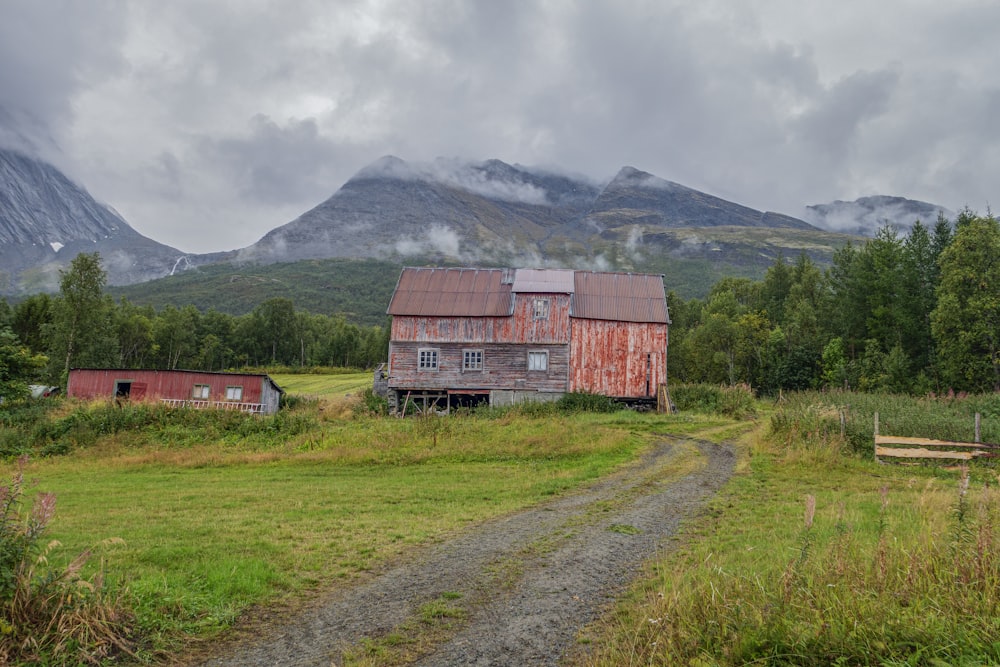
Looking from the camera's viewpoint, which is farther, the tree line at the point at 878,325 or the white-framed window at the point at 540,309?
the white-framed window at the point at 540,309

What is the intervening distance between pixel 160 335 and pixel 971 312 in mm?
96876

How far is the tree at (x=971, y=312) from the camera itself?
3506 centimetres

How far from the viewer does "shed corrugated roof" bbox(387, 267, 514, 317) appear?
129 feet

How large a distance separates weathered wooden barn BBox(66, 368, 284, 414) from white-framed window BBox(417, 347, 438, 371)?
1014cm

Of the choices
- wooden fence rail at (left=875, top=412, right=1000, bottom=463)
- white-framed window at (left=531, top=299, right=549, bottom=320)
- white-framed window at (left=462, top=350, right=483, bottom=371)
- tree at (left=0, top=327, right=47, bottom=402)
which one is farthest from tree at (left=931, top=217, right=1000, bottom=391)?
tree at (left=0, top=327, right=47, bottom=402)

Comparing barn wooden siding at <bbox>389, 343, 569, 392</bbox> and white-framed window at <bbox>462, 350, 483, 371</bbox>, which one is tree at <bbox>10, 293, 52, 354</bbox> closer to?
barn wooden siding at <bbox>389, 343, 569, 392</bbox>

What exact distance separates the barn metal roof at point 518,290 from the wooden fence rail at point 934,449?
2155 centimetres

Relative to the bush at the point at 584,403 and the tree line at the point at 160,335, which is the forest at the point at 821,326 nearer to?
the tree line at the point at 160,335

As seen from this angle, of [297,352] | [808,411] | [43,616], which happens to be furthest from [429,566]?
[297,352]

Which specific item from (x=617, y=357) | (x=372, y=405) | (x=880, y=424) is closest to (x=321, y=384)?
(x=372, y=405)

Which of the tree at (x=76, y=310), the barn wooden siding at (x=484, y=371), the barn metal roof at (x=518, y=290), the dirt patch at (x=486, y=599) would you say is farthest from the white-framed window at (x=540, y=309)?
the tree at (x=76, y=310)

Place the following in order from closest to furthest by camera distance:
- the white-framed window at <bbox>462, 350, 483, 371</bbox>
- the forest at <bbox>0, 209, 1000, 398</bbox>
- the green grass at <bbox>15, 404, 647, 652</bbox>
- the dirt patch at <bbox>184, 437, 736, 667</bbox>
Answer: the dirt patch at <bbox>184, 437, 736, 667</bbox>
the green grass at <bbox>15, 404, 647, 652</bbox>
the forest at <bbox>0, 209, 1000, 398</bbox>
the white-framed window at <bbox>462, 350, 483, 371</bbox>

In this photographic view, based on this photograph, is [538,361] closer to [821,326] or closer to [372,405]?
[372,405]

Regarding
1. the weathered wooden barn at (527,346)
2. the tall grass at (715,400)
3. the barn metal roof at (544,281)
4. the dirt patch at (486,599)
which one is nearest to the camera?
the dirt patch at (486,599)
